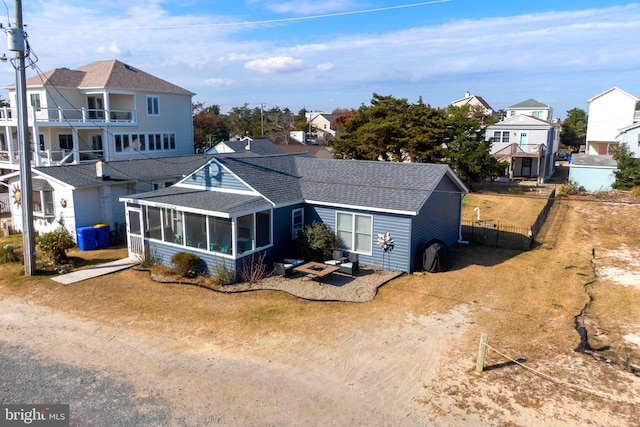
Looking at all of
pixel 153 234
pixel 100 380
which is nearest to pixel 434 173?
pixel 153 234

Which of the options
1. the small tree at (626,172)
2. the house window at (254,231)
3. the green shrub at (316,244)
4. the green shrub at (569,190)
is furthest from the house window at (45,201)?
the small tree at (626,172)

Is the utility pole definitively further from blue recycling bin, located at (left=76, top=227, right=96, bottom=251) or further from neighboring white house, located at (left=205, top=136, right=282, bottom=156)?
neighboring white house, located at (left=205, top=136, right=282, bottom=156)

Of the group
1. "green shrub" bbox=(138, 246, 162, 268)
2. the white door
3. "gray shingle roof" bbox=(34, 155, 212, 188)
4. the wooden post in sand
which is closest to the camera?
the wooden post in sand

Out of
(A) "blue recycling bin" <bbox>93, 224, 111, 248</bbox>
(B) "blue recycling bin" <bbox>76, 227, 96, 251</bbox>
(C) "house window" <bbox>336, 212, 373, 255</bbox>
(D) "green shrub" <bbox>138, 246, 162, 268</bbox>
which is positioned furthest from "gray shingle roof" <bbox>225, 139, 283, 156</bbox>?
(D) "green shrub" <bbox>138, 246, 162, 268</bbox>

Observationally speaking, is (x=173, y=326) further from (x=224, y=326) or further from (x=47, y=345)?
(x=47, y=345)

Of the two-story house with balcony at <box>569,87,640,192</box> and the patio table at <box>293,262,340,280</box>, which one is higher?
the two-story house with balcony at <box>569,87,640,192</box>

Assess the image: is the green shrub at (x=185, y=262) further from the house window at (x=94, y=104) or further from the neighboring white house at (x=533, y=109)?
the neighboring white house at (x=533, y=109)
